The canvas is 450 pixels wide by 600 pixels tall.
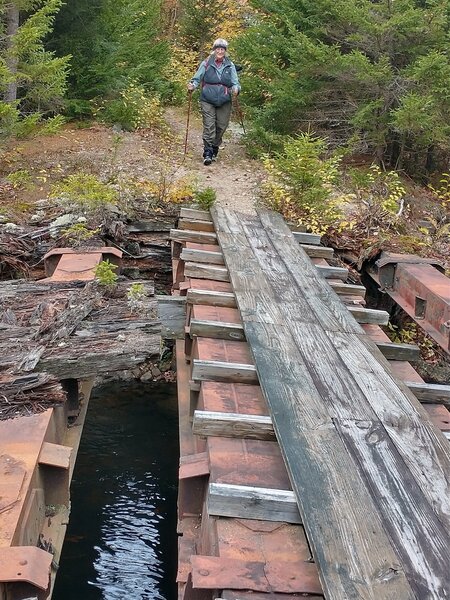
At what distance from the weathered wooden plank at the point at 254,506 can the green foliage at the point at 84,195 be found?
21.4ft

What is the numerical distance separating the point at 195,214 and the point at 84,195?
5.39ft

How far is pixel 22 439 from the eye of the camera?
3.68 meters

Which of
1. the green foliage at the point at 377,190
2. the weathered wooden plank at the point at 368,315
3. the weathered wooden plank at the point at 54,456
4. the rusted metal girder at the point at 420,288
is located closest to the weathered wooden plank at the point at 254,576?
the weathered wooden plank at the point at 54,456

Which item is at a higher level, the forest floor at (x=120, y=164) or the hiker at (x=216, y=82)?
the hiker at (x=216, y=82)

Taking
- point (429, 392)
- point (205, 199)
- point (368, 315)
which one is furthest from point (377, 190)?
point (429, 392)

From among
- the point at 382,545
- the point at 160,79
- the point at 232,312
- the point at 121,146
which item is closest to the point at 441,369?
the point at 232,312

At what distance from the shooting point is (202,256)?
6.97 metres

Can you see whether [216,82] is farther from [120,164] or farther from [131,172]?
[120,164]

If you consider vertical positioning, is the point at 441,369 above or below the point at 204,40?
below

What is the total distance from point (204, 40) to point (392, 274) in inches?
757

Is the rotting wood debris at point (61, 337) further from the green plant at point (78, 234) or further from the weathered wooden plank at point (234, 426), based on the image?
the green plant at point (78, 234)

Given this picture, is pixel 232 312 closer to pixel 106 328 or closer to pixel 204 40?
pixel 106 328

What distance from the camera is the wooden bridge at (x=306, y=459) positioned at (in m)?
2.54

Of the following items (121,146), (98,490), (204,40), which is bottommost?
(98,490)
